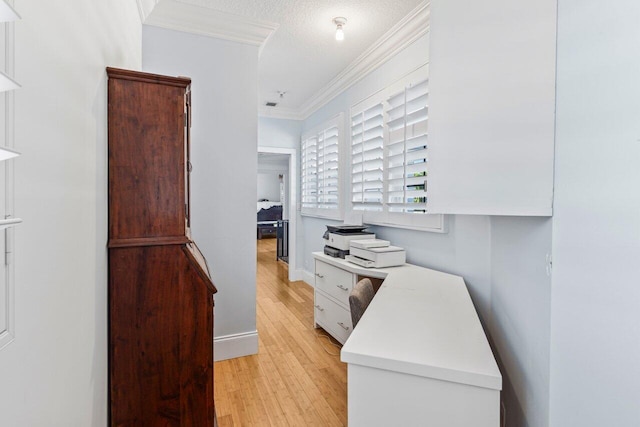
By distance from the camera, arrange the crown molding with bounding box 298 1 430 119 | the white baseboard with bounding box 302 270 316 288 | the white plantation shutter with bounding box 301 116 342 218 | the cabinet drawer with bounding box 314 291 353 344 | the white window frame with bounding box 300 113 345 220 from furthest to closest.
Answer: the white baseboard with bounding box 302 270 316 288 → the white plantation shutter with bounding box 301 116 342 218 → the white window frame with bounding box 300 113 345 220 → the cabinet drawer with bounding box 314 291 353 344 → the crown molding with bounding box 298 1 430 119

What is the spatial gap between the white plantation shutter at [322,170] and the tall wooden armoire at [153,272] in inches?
103

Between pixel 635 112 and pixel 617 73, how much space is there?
98 mm

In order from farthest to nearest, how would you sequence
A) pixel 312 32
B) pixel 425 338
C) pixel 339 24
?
pixel 312 32 < pixel 339 24 < pixel 425 338

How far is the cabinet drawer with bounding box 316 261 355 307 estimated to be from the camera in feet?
8.64

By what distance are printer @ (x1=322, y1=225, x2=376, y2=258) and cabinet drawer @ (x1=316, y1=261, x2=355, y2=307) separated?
0.14 metres

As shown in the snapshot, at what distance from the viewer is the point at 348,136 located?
360 cm

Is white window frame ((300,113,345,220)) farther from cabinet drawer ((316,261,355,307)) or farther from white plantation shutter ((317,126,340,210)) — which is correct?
cabinet drawer ((316,261,355,307))

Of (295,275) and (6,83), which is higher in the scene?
(6,83)

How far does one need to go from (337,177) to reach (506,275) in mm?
2520

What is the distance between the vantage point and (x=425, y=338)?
116 cm

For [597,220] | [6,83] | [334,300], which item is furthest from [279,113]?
[6,83]

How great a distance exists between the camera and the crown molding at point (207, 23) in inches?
89.7

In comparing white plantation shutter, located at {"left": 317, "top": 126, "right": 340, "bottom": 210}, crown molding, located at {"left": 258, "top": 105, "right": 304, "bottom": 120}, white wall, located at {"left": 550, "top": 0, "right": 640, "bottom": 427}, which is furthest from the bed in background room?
white wall, located at {"left": 550, "top": 0, "right": 640, "bottom": 427}

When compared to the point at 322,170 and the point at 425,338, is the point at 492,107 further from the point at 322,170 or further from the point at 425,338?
the point at 322,170
